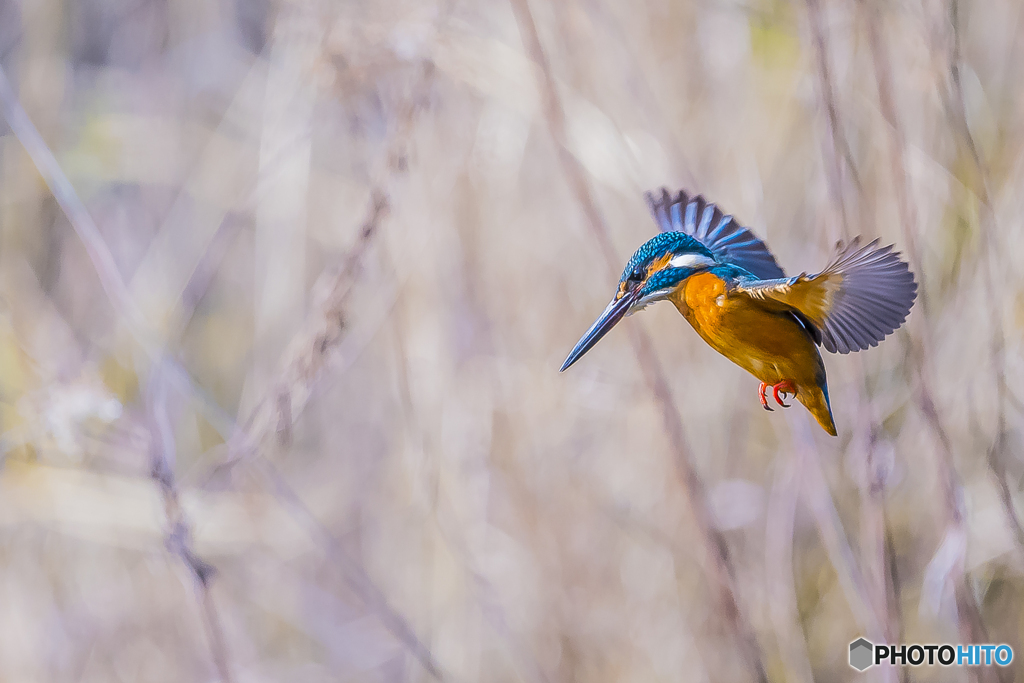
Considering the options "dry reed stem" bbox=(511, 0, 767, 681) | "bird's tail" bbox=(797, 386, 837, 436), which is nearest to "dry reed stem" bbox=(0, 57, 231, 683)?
"dry reed stem" bbox=(511, 0, 767, 681)

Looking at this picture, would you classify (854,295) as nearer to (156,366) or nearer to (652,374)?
(652,374)

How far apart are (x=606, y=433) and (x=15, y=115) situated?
83 centimetres

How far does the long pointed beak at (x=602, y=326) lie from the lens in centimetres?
22

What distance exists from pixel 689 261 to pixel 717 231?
45mm

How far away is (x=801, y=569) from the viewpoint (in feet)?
3.22

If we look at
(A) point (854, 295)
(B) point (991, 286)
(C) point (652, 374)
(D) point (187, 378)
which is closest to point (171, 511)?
(D) point (187, 378)

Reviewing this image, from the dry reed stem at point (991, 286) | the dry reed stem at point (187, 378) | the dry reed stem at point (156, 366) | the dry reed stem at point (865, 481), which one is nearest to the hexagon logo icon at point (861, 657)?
the dry reed stem at point (865, 481)

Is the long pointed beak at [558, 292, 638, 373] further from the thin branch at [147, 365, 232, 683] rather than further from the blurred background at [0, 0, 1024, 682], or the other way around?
the thin branch at [147, 365, 232, 683]

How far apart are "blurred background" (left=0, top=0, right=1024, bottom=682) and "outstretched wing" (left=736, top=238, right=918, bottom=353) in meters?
0.22

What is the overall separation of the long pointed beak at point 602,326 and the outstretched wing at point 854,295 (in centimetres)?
4

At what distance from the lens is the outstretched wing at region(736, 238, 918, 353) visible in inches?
6.7

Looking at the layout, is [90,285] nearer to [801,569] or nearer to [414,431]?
[414,431]

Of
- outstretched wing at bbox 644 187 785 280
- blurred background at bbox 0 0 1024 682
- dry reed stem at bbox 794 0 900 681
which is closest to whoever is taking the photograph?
outstretched wing at bbox 644 187 785 280

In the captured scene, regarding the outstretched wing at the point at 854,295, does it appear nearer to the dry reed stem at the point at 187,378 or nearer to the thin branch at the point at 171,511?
the dry reed stem at the point at 187,378
